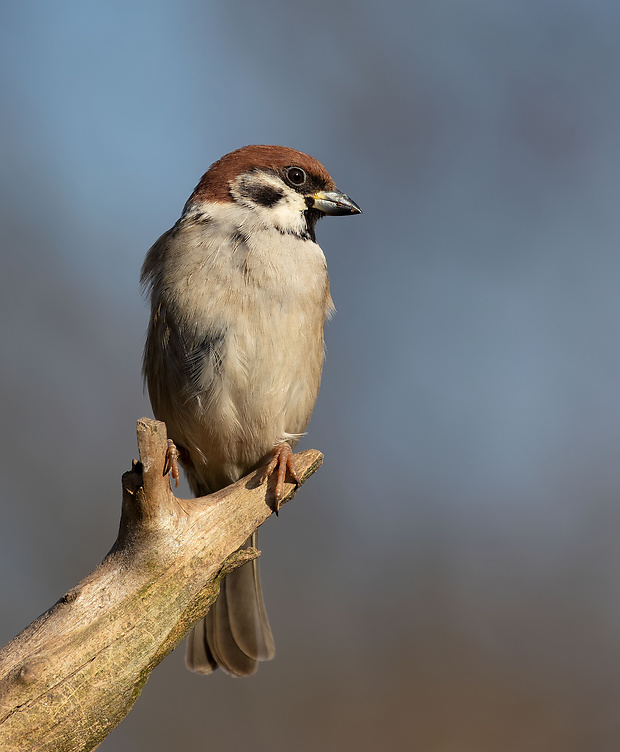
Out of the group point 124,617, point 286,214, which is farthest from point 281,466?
point 286,214

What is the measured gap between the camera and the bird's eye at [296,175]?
3.01 metres

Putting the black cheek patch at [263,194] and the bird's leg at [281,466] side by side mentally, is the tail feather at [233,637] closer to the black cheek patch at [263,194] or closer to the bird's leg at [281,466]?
the bird's leg at [281,466]

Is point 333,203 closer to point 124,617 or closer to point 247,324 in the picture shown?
point 247,324

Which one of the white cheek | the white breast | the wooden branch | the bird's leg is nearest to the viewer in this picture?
the wooden branch

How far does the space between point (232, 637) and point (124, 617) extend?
110 centimetres

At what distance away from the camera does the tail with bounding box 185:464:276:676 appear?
9.64 feet

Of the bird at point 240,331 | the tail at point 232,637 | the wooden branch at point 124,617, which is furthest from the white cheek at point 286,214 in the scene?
the tail at point 232,637

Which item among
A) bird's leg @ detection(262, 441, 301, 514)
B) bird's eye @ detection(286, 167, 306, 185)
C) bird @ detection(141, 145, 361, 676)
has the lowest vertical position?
bird's leg @ detection(262, 441, 301, 514)

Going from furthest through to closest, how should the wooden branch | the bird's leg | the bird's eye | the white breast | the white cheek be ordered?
the bird's eye < the white cheek < the white breast < the bird's leg < the wooden branch

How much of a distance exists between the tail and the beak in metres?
1.36

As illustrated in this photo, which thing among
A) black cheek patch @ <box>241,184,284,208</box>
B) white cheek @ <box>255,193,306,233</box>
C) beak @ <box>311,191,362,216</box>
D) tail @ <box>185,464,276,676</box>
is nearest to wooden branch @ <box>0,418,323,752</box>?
tail @ <box>185,464,276,676</box>

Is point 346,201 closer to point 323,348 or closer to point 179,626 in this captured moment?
point 323,348

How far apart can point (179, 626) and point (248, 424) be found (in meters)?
0.92

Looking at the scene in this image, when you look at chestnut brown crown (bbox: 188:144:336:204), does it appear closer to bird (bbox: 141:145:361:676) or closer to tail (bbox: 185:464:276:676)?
bird (bbox: 141:145:361:676)
